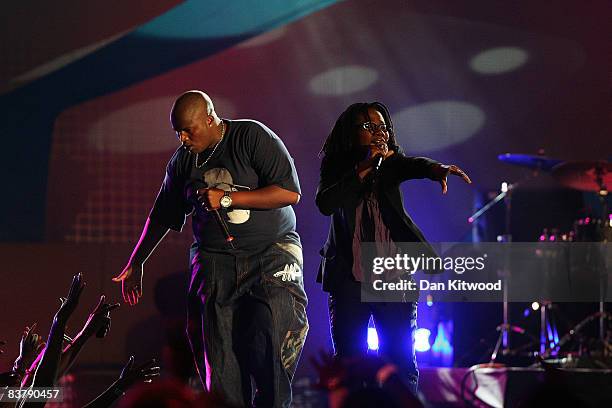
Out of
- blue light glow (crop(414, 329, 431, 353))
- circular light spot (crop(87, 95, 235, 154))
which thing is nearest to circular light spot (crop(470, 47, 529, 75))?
circular light spot (crop(87, 95, 235, 154))

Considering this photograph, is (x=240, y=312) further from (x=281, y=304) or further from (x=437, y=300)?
(x=437, y=300)

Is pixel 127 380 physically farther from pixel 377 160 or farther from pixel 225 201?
pixel 377 160

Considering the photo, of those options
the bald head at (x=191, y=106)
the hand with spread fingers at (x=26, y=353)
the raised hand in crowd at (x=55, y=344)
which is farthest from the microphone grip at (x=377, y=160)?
the hand with spread fingers at (x=26, y=353)

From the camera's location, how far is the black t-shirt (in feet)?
13.3

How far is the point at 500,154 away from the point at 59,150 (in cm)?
388

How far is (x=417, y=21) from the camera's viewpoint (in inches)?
301

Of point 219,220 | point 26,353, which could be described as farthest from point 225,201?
point 26,353

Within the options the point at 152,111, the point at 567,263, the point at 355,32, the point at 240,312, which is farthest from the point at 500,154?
the point at 240,312

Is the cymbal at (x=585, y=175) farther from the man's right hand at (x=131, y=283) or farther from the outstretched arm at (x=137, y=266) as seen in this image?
the man's right hand at (x=131, y=283)

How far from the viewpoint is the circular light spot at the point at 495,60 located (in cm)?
770

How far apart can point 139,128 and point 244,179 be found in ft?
11.6

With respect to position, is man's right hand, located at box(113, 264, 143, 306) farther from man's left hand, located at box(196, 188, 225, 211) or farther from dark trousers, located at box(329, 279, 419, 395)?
dark trousers, located at box(329, 279, 419, 395)

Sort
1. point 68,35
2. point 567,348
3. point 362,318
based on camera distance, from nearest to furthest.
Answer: point 362,318
point 68,35
point 567,348

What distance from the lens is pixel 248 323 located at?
3947 mm
